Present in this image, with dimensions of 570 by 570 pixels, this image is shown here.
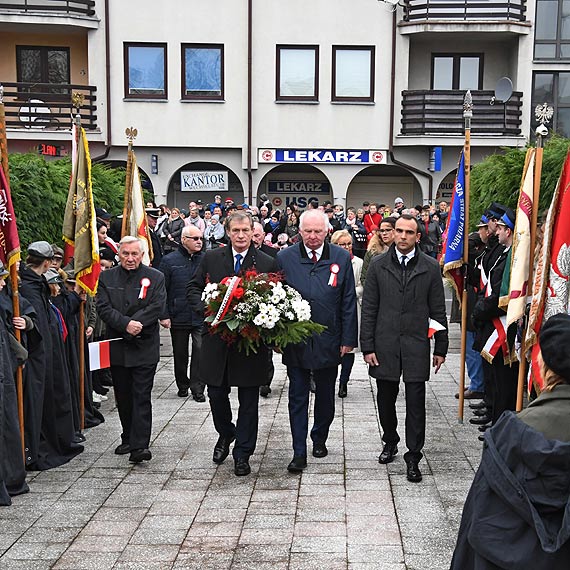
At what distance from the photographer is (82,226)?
8.20 metres

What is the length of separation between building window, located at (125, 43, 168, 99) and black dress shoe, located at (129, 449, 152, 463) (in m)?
19.2

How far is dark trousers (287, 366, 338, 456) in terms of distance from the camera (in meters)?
7.03

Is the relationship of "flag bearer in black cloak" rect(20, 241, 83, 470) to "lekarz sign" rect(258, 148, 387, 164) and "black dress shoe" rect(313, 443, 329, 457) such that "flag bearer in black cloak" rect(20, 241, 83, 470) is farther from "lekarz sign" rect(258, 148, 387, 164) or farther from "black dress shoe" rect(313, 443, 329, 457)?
"lekarz sign" rect(258, 148, 387, 164)

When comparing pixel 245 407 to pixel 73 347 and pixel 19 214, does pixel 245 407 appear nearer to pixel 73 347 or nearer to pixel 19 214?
pixel 73 347

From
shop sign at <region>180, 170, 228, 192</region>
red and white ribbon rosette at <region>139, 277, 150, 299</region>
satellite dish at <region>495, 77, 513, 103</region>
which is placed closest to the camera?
red and white ribbon rosette at <region>139, 277, 150, 299</region>

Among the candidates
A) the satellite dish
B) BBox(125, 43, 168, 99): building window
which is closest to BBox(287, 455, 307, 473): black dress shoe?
the satellite dish

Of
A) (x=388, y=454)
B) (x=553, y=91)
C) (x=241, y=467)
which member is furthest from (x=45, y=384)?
(x=553, y=91)

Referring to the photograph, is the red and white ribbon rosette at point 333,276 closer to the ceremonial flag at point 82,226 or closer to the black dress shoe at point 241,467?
the black dress shoe at point 241,467

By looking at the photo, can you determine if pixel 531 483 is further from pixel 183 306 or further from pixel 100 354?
pixel 183 306

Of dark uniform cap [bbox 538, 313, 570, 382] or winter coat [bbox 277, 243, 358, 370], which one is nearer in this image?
dark uniform cap [bbox 538, 313, 570, 382]

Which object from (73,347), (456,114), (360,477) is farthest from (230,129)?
(360,477)

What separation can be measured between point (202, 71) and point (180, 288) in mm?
16166

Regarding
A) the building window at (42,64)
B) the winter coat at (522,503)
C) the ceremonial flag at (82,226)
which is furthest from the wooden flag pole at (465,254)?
the building window at (42,64)

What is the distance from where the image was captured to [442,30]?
80.5ft
